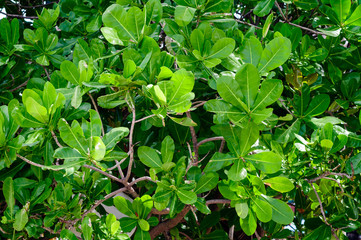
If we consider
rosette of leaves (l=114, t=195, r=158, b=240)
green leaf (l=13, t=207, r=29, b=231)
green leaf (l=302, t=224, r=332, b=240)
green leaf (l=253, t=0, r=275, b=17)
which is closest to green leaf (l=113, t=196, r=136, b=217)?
rosette of leaves (l=114, t=195, r=158, b=240)

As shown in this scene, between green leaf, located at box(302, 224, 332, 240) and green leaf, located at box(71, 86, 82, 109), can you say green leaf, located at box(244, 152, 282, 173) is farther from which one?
green leaf, located at box(302, 224, 332, 240)

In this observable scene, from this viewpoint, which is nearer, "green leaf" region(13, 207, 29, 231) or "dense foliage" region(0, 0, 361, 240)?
"dense foliage" region(0, 0, 361, 240)

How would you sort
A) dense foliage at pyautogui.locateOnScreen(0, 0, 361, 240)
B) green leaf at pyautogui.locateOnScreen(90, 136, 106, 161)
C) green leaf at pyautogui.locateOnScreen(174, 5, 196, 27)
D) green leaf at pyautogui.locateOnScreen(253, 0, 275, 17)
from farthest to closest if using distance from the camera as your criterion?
green leaf at pyautogui.locateOnScreen(253, 0, 275, 17)
green leaf at pyautogui.locateOnScreen(174, 5, 196, 27)
dense foliage at pyautogui.locateOnScreen(0, 0, 361, 240)
green leaf at pyautogui.locateOnScreen(90, 136, 106, 161)

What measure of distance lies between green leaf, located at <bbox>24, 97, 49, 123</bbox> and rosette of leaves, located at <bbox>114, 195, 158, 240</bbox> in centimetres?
41

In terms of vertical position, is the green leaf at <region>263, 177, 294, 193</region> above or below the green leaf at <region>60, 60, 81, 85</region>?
below

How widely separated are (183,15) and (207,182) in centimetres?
54

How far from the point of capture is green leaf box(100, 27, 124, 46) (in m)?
1.24

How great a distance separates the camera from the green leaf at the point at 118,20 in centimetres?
121

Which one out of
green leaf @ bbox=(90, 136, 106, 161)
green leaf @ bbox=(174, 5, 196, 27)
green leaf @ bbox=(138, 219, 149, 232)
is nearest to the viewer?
green leaf @ bbox=(90, 136, 106, 161)

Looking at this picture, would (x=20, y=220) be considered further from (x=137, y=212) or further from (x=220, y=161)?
(x=220, y=161)

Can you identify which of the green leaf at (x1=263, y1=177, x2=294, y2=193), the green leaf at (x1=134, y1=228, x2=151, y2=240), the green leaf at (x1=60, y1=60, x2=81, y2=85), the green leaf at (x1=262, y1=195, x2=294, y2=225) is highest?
the green leaf at (x1=60, y1=60, x2=81, y2=85)

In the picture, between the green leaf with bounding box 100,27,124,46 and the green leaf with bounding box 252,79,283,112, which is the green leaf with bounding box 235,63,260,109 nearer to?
the green leaf with bounding box 252,79,283,112

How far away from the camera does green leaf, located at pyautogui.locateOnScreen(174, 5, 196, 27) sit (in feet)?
4.04

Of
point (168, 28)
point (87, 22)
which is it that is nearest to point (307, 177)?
point (168, 28)
